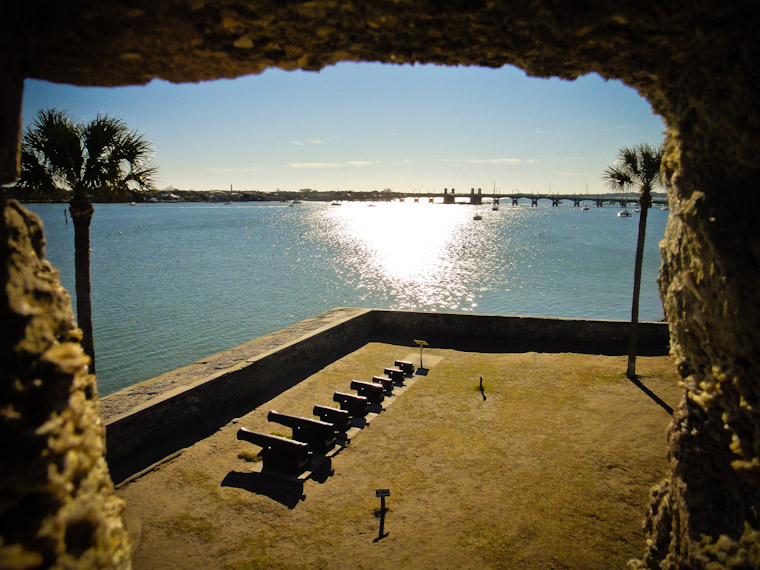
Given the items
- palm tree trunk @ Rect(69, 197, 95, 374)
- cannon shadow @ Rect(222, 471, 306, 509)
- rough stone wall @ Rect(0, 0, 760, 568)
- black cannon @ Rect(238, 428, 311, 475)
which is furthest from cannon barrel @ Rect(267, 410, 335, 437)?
rough stone wall @ Rect(0, 0, 760, 568)

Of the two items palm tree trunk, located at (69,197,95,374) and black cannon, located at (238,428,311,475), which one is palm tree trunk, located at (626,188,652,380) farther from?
palm tree trunk, located at (69,197,95,374)

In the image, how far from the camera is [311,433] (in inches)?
378

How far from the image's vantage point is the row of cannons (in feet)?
28.9

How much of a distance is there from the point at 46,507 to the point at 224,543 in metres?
5.29

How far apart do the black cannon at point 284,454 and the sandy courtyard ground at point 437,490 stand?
311 millimetres

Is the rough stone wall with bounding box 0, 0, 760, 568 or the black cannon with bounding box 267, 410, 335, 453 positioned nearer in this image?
the rough stone wall with bounding box 0, 0, 760, 568

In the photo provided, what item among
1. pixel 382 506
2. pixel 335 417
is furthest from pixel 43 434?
pixel 335 417

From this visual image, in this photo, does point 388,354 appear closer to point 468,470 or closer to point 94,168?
point 468,470

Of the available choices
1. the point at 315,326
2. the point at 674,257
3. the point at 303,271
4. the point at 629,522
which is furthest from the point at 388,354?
the point at 303,271

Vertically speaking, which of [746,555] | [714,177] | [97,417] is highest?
[714,177]

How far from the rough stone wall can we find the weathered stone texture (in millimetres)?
668

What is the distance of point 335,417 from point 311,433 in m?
0.85

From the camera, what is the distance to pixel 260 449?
9711mm

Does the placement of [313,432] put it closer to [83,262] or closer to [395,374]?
[395,374]
